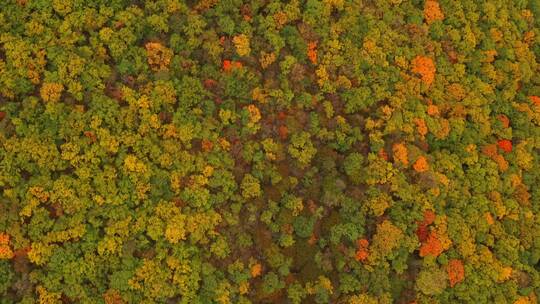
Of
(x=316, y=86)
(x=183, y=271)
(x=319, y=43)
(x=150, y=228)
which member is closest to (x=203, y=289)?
(x=183, y=271)

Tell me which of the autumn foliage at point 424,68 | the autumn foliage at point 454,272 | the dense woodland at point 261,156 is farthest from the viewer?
the autumn foliage at point 424,68

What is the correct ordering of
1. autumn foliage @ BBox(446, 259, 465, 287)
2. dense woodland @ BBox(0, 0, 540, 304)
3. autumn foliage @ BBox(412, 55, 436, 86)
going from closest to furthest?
dense woodland @ BBox(0, 0, 540, 304)
autumn foliage @ BBox(446, 259, 465, 287)
autumn foliage @ BBox(412, 55, 436, 86)

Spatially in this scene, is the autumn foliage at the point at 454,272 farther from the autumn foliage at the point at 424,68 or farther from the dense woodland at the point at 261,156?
the autumn foliage at the point at 424,68

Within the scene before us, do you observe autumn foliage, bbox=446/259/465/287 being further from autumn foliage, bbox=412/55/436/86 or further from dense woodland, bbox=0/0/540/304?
autumn foliage, bbox=412/55/436/86

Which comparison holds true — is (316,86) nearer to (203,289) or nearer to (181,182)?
(181,182)

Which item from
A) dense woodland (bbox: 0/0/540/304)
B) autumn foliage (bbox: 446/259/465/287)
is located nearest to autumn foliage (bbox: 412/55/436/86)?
dense woodland (bbox: 0/0/540/304)

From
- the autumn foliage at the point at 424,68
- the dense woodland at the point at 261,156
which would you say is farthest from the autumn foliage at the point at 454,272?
the autumn foliage at the point at 424,68

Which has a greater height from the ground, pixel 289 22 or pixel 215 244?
pixel 289 22

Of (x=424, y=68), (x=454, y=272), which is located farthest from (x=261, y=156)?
(x=454, y=272)
